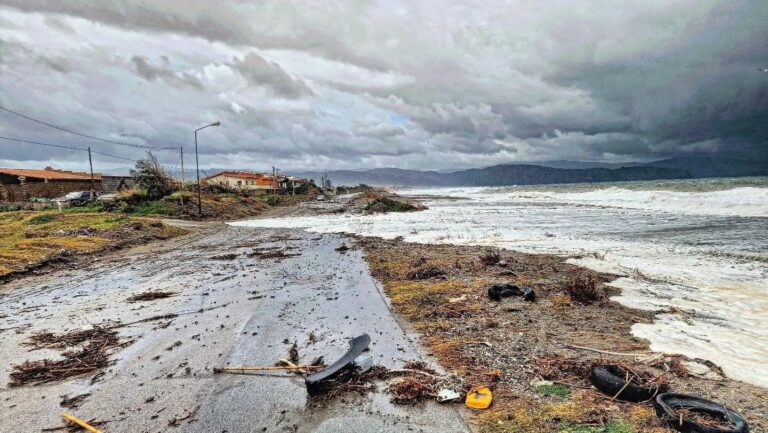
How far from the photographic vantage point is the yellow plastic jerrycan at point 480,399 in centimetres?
459

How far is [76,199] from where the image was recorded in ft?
137

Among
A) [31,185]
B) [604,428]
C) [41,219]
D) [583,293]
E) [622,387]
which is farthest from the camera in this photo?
[31,185]

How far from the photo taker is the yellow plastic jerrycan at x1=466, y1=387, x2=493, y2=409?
4586mm

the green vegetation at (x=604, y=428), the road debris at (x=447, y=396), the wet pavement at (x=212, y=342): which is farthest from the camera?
the road debris at (x=447, y=396)

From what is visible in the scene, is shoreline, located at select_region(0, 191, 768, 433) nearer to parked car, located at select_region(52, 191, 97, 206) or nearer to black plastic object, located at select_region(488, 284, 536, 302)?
black plastic object, located at select_region(488, 284, 536, 302)

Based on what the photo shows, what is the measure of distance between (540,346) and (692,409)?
7.34ft

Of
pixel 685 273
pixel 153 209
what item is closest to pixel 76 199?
pixel 153 209

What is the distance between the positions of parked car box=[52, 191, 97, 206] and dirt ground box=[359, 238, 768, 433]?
44185mm

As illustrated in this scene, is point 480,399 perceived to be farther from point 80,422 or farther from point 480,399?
point 80,422

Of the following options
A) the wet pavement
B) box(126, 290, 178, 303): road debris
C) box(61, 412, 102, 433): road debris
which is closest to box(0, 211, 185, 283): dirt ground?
the wet pavement

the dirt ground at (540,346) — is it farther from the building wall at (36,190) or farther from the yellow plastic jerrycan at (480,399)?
the building wall at (36,190)

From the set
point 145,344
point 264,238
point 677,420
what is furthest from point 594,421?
point 264,238

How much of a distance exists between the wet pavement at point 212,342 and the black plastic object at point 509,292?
2684mm

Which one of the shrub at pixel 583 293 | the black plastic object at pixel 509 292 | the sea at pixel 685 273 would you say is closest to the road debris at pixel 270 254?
the sea at pixel 685 273
